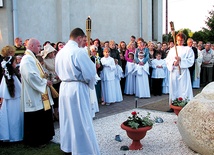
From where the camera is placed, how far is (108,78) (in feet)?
35.4

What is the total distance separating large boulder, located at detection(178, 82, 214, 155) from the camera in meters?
5.17

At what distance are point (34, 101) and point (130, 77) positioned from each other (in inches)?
265

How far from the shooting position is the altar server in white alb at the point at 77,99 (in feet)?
16.9

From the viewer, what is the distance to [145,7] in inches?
859

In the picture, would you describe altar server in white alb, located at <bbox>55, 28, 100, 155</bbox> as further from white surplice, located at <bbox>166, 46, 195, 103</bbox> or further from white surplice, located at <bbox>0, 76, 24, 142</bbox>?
white surplice, located at <bbox>166, 46, 195, 103</bbox>

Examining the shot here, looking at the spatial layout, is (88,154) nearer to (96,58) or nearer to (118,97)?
(96,58)

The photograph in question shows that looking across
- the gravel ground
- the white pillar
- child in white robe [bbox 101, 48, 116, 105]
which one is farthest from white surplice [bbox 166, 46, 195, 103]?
the white pillar

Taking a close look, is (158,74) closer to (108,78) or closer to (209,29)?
(108,78)

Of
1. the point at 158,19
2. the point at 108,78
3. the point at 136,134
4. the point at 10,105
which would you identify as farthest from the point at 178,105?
the point at 158,19

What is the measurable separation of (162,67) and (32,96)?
7.30 m

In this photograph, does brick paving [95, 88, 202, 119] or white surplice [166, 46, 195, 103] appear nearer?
white surplice [166, 46, 195, 103]

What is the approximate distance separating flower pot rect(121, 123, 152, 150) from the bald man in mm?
1666

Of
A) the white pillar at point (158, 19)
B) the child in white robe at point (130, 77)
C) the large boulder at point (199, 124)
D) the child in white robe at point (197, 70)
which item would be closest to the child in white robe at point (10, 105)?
the large boulder at point (199, 124)

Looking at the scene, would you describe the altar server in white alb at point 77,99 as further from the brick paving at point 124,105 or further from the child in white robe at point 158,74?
the child in white robe at point 158,74
